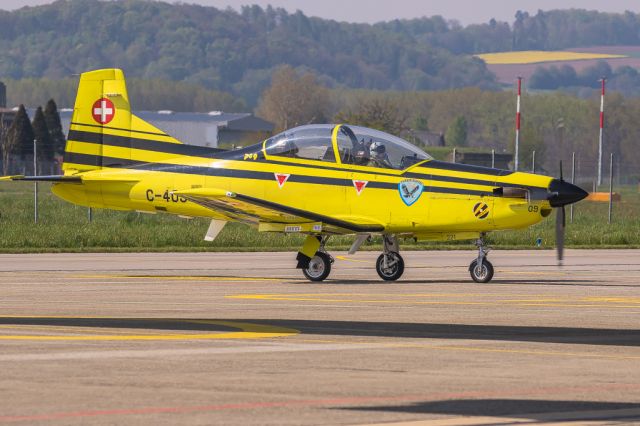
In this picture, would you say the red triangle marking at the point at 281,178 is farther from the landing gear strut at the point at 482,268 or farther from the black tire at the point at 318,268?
the landing gear strut at the point at 482,268

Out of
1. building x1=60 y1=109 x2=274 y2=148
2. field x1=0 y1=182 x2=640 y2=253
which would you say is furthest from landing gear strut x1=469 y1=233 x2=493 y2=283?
building x1=60 y1=109 x2=274 y2=148

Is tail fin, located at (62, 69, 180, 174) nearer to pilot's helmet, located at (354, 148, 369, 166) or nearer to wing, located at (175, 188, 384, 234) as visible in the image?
wing, located at (175, 188, 384, 234)

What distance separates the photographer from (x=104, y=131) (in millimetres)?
23266

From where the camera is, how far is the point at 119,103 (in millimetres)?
23406

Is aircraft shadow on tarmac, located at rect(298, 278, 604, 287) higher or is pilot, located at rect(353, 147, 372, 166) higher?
pilot, located at rect(353, 147, 372, 166)

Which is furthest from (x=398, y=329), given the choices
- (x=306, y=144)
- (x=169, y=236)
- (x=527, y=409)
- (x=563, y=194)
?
(x=169, y=236)

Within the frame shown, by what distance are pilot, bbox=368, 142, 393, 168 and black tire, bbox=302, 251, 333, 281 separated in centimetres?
175

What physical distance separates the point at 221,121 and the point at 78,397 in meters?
164

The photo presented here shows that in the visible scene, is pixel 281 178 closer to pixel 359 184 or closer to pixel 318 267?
pixel 359 184

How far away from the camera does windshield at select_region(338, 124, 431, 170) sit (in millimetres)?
21172

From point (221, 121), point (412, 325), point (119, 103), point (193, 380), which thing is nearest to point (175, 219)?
point (119, 103)

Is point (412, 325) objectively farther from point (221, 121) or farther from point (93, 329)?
point (221, 121)

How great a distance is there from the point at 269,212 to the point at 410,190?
2314 mm

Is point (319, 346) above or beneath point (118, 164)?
beneath
